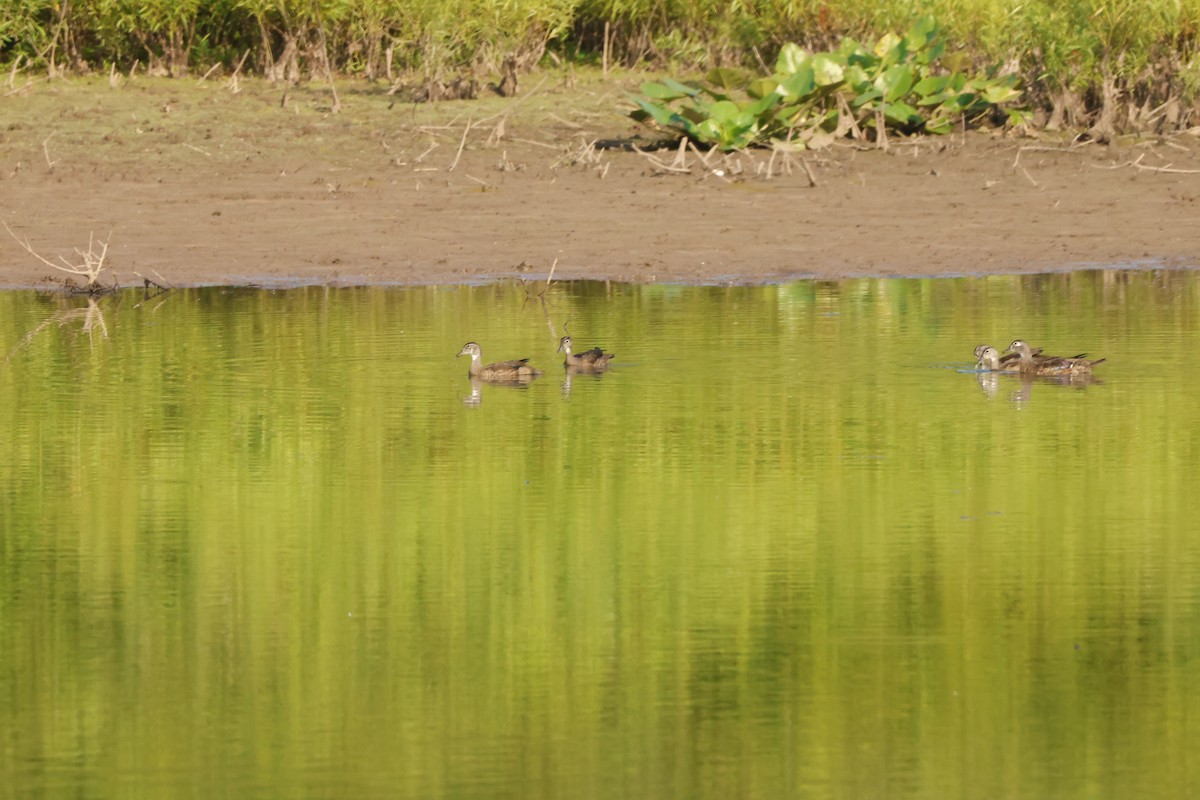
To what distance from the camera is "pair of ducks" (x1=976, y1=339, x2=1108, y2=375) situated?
12.4 m

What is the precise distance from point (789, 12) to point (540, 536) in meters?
17.2

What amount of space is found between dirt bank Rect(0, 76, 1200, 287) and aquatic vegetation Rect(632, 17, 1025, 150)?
33 cm

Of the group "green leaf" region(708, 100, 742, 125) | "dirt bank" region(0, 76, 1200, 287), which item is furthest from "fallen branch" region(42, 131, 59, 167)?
"green leaf" region(708, 100, 742, 125)

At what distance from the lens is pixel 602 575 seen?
305 inches

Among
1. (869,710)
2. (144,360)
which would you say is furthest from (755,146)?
(869,710)

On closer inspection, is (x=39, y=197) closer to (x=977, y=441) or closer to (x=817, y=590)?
(x=977, y=441)

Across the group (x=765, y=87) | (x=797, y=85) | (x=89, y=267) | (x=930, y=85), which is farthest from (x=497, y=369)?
(x=930, y=85)

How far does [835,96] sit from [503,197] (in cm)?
395

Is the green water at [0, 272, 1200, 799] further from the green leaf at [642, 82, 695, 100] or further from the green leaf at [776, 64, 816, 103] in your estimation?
the green leaf at [642, 82, 695, 100]

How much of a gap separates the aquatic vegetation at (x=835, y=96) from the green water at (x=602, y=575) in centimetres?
852

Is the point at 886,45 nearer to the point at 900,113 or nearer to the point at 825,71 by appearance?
the point at 900,113

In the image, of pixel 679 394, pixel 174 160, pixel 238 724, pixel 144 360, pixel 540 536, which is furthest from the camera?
pixel 174 160

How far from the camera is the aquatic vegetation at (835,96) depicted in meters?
21.7

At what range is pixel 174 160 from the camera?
21406 millimetres
